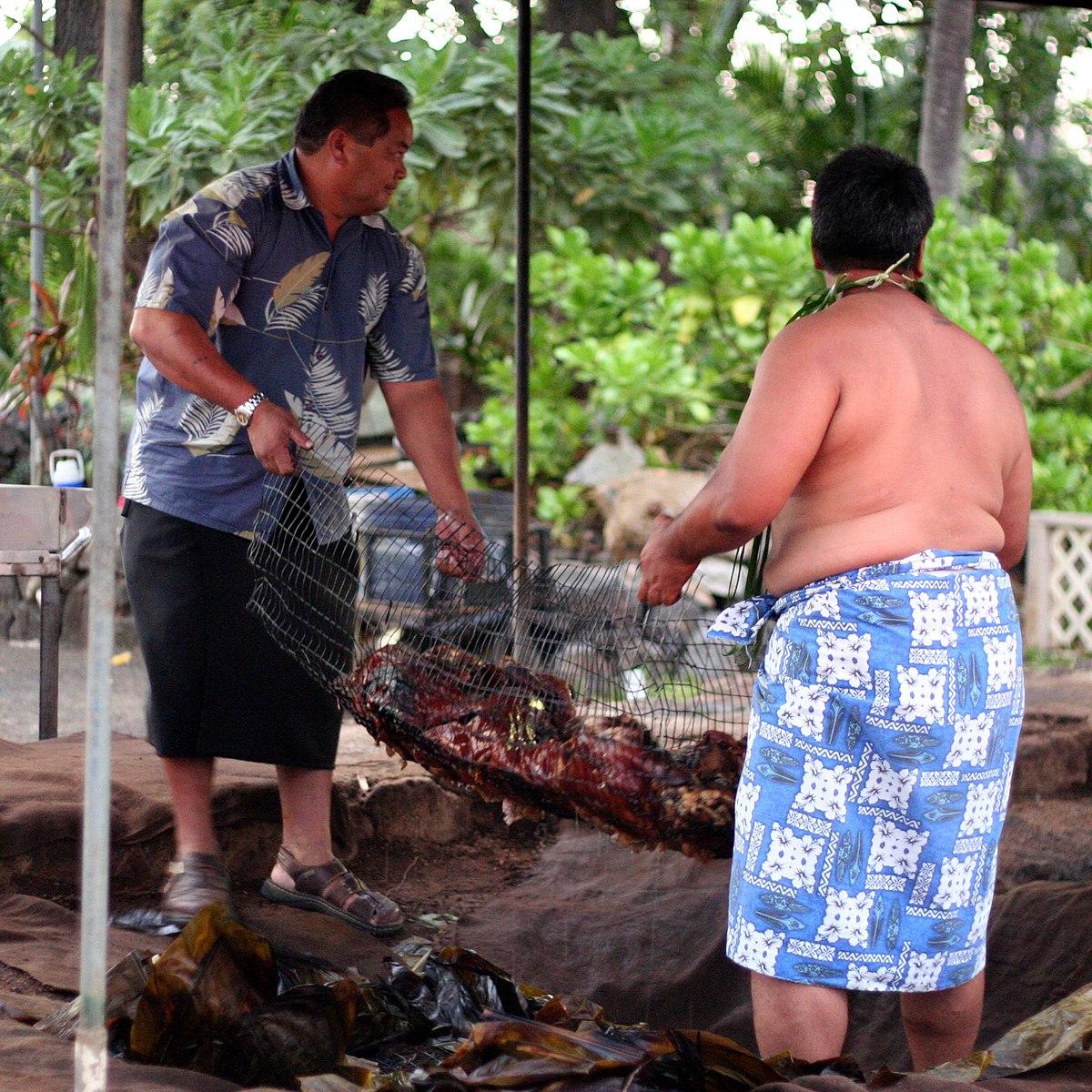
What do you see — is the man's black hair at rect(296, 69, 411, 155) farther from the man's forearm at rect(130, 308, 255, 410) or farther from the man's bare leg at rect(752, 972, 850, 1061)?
→ the man's bare leg at rect(752, 972, 850, 1061)

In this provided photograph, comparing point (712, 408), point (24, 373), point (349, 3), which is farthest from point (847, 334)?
point (712, 408)

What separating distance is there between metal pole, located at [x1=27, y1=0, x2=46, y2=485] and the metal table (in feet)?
8.87

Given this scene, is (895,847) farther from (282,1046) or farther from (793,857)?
(282,1046)

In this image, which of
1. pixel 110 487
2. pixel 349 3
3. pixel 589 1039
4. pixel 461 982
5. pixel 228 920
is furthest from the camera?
pixel 349 3

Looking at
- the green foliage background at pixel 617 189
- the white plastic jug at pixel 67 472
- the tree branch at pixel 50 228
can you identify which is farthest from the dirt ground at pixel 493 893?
the green foliage background at pixel 617 189

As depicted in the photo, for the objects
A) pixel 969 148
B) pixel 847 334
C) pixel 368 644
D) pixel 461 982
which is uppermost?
pixel 969 148

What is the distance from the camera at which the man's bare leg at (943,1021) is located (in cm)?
268

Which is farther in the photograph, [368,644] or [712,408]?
[712,408]

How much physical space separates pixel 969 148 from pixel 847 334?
63.1 feet

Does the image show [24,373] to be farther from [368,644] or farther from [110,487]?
[110,487]

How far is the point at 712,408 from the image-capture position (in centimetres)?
1153

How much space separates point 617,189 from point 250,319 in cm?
524

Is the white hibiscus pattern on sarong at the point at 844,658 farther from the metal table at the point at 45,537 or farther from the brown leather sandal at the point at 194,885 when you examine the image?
the metal table at the point at 45,537

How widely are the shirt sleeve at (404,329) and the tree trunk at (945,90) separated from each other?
10.1 m
